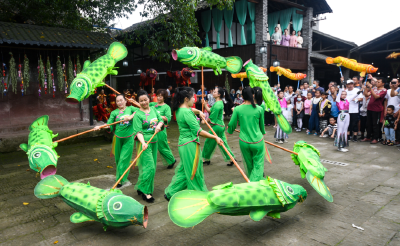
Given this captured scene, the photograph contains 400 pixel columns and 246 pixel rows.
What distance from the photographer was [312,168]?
3.37m

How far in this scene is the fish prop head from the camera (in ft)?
8.93

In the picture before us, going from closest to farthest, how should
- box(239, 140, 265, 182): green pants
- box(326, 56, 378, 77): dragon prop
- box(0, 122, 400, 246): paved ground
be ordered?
box(0, 122, 400, 246): paved ground < box(239, 140, 265, 182): green pants < box(326, 56, 378, 77): dragon prop

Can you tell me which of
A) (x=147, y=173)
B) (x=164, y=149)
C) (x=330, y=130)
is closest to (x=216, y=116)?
(x=164, y=149)

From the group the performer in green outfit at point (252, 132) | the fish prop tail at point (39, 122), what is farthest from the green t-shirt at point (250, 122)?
the fish prop tail at point (39, 122)

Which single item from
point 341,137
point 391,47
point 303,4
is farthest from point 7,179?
point 391,47

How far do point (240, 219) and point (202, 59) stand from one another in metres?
2.37

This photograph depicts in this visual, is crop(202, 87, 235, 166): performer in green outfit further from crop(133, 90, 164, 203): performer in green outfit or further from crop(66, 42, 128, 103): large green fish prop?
crop(66, 42, 128, 103): large green fish prop

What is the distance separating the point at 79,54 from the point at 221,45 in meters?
8.72

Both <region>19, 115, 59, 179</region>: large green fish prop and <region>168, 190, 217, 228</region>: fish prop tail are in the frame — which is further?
<region>19, 115, 59, 179</region>: large green fish prop

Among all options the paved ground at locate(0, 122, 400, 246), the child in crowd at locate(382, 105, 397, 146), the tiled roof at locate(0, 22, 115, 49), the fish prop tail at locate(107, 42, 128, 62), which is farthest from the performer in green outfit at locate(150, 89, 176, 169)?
the child in crowd at locate(382, 105, 397, 146)

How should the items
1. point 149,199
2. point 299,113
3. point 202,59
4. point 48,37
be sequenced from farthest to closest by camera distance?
point 299,113 < point 48,37 < point 202,59 < point 149,199

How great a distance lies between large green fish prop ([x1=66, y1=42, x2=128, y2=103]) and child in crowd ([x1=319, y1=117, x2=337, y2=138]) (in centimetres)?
638

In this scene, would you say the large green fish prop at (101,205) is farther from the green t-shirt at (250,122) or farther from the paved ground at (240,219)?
the green t-shirt at (250,122)

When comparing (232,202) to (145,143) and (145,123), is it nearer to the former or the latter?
(145,143)
